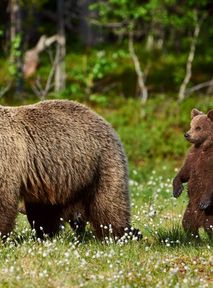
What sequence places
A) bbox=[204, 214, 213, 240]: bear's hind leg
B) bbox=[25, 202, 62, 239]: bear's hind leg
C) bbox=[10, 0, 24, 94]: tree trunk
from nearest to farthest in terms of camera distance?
bbox=[204, 214, 213, 240]: bear's hind leg < bbox=[25, 202, 62, 239]: bear's hind leg < bbox=[10, 0, 24, 94]: tree trunk

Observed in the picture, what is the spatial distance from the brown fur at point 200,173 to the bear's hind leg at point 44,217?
132cm

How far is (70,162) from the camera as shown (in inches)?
312

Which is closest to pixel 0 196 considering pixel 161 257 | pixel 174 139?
pixel 161 257

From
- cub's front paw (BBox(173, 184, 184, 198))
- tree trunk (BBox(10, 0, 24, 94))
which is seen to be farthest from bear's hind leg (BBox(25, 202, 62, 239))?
tree trunk (BBox(10, 0, 24, 94))

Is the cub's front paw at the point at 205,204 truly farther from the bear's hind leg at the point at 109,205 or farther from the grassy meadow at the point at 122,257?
the bear's hind leg at the point at 109,205

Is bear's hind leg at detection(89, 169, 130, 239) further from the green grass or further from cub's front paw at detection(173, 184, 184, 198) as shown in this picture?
cub's front paw at detection(173, 184, 184, 198)

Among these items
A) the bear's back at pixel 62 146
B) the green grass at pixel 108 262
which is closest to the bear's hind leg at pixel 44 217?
the green grass at pixel 108 262

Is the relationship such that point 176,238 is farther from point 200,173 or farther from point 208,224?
point 200,173

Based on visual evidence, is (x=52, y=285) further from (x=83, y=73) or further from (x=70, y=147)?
(x=83, y=73)

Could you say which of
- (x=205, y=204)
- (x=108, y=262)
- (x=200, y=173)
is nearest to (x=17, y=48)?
(x=200, y=173)

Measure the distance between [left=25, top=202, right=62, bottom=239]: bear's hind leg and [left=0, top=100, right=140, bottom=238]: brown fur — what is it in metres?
0.02

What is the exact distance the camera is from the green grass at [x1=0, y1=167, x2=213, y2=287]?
232 inches

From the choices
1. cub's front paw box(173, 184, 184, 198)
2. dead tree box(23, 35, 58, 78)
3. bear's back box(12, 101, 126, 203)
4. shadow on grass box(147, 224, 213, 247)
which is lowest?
dead tree box(23, 35, 58, 78)

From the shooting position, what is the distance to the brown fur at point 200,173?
7.88 meters
